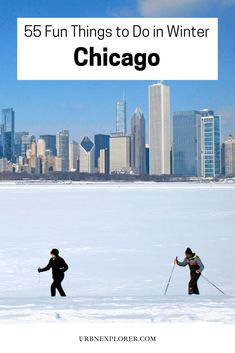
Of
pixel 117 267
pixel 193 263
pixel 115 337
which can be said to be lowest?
pixel 117 267

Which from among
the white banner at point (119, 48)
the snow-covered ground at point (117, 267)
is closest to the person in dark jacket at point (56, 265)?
the snow-covered ground at point (117, 267)

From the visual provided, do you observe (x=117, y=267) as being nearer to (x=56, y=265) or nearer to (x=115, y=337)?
(x=56, y=265)

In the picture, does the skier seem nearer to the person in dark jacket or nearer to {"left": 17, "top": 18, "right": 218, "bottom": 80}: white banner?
the person in dark jacket

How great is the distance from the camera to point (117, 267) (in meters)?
10.8

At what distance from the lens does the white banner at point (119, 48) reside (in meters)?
4.89

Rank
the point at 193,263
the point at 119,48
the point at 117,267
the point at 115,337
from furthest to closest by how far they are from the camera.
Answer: the point at 117,267 < the point at 193,263 < the point at 119,48 < the point at 115,337

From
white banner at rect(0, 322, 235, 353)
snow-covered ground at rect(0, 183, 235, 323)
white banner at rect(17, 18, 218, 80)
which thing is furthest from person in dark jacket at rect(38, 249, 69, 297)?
white banner at rect(17, 18, 218, 80)

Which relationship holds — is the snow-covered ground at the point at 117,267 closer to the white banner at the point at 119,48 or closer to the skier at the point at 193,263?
the skier at the point at 193,263

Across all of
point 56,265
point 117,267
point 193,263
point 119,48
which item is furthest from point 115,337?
point 117,267

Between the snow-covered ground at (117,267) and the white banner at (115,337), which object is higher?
the white banner at (115,337)

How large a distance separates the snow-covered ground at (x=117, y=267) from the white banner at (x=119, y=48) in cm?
253

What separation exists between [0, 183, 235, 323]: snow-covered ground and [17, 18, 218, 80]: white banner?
2525 mm

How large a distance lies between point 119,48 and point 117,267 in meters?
6.79

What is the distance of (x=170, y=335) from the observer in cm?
444
